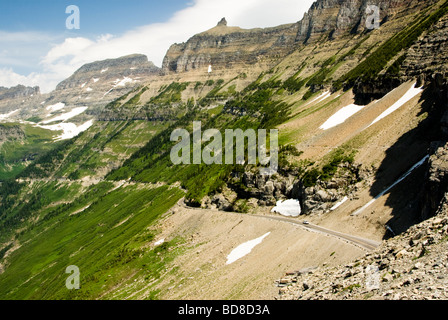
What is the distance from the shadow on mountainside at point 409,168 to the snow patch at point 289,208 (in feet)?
67.7

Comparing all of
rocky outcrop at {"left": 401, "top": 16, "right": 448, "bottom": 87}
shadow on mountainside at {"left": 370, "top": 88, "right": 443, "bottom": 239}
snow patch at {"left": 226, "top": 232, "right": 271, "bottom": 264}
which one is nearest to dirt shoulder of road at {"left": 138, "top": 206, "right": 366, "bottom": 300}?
snow patch at {"left": 226, "top": 232, "right": 271, "bottom": 264}

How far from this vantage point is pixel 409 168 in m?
67.6

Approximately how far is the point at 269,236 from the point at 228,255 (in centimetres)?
1011

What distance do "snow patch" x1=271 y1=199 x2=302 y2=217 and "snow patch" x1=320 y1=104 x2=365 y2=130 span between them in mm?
37826

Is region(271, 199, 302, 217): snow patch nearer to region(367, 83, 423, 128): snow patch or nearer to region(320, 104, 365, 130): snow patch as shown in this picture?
region(367, 83, 423, 128): snow patch

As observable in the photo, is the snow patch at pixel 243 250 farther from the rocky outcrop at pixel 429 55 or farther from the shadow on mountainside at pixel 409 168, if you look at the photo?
the rocky outcrop at pixel 429 55

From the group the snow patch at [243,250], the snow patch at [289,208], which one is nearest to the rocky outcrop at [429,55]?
the snow patch at [289,208]

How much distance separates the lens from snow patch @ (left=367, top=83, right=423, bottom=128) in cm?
9561

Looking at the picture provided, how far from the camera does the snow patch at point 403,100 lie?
95.6m

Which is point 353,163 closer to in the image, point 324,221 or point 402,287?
point 324,221

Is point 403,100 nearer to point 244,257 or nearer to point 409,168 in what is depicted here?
point 409,168

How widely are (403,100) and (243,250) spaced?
6590cm

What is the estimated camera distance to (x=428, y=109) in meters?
80.6

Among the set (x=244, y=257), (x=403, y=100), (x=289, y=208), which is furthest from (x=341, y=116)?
(x=244, y=257)
